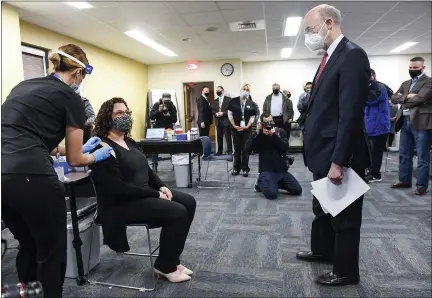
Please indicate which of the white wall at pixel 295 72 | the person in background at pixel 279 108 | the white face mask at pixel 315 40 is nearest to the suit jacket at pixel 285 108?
the person in background at pixel 279 108

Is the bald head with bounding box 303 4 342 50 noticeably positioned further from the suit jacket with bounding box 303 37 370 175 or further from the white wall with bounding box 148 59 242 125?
the white wall with bounding box 148 59 242 125

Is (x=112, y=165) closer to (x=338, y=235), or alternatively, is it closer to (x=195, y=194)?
(x=338, y=235)

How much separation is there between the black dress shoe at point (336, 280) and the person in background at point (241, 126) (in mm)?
3280

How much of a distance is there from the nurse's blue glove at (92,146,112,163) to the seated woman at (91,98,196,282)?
0.24 ft

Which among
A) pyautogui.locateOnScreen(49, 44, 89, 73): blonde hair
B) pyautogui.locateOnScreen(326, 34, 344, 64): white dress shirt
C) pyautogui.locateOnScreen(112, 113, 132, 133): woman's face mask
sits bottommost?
pyautogui.locateOnScreen(112, 113, 132, 133): woman's face mask

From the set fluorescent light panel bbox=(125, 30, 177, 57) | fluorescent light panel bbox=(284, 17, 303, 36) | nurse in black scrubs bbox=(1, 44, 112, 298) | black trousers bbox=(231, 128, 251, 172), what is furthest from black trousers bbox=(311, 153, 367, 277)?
fluorescent light panel bbox=(125, 30, 177, 57)

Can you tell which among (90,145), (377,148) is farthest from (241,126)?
(90,145)

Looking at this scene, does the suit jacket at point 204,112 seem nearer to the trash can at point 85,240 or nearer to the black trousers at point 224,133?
the black trousers at point 224,133

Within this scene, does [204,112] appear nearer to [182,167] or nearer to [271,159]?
[182,167]

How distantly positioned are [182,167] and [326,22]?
308cm

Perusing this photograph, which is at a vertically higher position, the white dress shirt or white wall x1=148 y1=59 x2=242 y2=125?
white wall x1=148 y1=59 x2=242 y2=125

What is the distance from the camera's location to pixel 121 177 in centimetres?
189

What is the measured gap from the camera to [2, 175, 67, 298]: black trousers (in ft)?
3.93

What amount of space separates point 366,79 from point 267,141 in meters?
2.26
